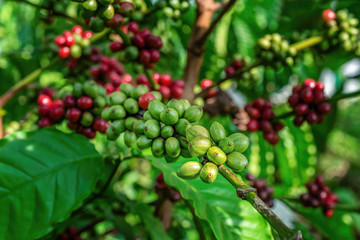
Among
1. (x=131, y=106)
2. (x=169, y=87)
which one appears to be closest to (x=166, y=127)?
(x=131, y=106)

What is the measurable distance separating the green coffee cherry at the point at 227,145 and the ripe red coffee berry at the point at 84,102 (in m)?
0.69

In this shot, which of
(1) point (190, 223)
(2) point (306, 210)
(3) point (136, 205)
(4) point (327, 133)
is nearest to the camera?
(3) point (136, 205)

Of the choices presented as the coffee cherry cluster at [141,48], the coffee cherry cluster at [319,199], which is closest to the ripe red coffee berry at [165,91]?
the coffee cherry cluster at [141,48]

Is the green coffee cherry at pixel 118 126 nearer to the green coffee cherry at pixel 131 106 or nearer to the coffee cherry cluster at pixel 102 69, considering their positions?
the green coffee cherry at pixel 131 106

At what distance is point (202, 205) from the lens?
1.09 meters

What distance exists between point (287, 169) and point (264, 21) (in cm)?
109

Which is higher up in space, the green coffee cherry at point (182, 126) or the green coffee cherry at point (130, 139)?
the green coffee cherry at point (130, 139)

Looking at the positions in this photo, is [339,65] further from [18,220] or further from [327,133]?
[18,220]

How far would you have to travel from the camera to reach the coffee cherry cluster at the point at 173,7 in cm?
151

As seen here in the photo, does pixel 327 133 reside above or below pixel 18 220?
below

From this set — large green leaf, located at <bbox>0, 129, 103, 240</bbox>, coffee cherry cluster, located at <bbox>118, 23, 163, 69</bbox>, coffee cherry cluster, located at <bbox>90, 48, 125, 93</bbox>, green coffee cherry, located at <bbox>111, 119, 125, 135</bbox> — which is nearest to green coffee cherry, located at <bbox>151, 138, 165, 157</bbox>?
green coffee cherry, located at <bbox>111, 119, 125, 135</bbox>

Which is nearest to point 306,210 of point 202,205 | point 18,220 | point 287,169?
point 287,169

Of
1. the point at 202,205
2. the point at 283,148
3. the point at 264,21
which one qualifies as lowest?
the point at 283,148

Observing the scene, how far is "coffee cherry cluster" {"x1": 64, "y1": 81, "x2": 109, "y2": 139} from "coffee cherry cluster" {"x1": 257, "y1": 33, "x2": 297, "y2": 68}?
0.78 meters
